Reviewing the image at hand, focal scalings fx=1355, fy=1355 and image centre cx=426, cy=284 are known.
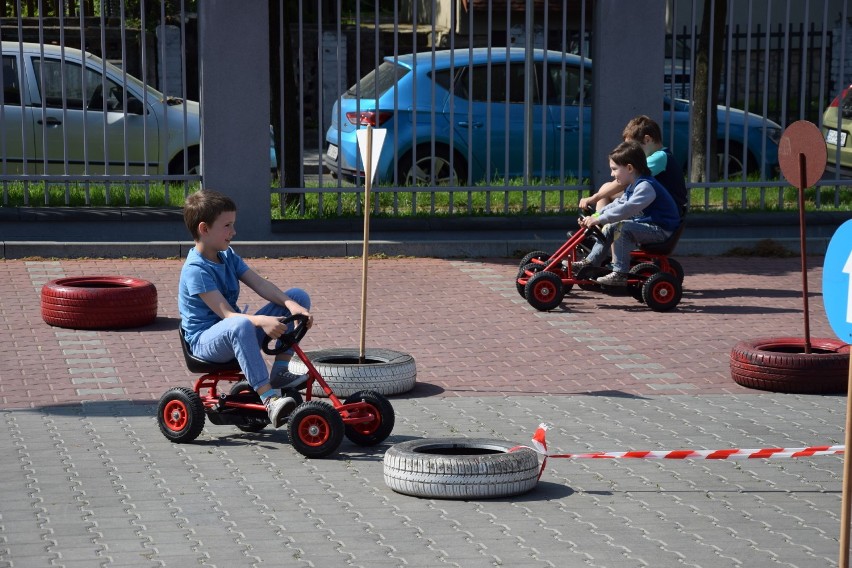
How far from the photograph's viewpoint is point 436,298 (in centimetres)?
1155

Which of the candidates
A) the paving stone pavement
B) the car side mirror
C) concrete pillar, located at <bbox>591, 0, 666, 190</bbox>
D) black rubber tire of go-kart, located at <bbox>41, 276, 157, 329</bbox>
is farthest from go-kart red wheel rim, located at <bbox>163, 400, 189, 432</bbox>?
concrete pillar, located at <bbox>591, 0, 666, 190</bbox>

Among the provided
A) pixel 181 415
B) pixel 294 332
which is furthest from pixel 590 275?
pixel 181 415

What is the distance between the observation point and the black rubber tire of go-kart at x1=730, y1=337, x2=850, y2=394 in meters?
Result: 8.32

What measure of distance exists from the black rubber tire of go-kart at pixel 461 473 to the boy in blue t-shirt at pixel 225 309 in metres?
0.83

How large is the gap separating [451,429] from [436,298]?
13.7ft

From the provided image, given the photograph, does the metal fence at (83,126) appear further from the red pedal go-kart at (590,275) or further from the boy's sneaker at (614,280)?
the boy's sneaker at (614,280)

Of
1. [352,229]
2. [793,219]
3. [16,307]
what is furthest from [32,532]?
[793,219]

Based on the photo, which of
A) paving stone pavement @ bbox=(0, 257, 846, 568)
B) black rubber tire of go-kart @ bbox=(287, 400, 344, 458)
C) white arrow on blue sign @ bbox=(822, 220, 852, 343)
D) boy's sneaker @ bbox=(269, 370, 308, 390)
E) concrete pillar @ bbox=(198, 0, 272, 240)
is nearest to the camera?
white arrow on blue sign @ bbox=(822, 220, 852, 343)

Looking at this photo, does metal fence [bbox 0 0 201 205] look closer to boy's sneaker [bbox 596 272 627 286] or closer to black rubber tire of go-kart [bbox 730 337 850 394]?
boy's sneaker [bbox 596 272 627 286]

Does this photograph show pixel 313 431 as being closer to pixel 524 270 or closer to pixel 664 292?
pixel 524 270

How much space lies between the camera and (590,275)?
11.0m

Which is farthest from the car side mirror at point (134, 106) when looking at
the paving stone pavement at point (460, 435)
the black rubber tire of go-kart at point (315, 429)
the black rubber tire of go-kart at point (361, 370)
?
the black rubber tire of go-kart at point (315, 429)

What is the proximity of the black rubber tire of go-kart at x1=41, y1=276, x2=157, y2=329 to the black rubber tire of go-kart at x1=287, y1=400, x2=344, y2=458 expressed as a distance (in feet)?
11.8

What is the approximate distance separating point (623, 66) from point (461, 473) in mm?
8750
